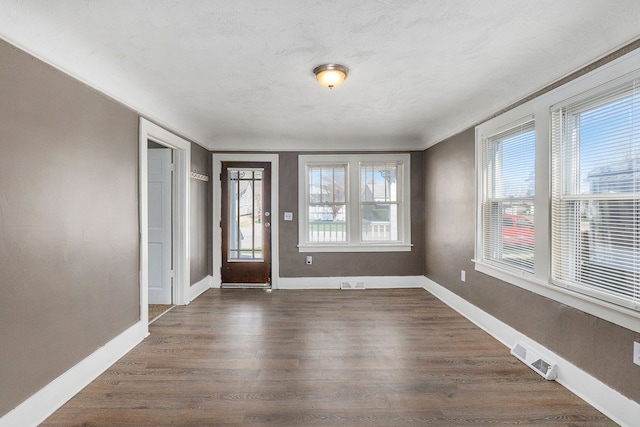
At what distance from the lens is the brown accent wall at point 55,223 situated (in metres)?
1.70

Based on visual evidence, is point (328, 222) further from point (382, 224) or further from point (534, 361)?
point (534, 361)

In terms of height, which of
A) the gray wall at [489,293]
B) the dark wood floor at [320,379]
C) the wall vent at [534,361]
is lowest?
the dark wood floor at [320,379]

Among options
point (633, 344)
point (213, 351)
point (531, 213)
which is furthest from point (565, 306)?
point (213, 351)

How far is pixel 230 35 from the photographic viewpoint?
78.1 inches

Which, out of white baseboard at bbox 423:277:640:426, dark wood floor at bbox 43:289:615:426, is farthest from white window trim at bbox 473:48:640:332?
dark wood floor at bbox 43:289:615:426

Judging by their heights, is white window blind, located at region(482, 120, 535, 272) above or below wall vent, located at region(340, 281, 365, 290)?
above

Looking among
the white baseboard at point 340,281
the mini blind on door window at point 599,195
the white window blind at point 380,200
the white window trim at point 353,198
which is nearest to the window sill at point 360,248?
the white window trim at point 353,198

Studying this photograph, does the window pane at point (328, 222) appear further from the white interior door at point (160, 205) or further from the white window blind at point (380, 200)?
the white interior door at point (160, 205)

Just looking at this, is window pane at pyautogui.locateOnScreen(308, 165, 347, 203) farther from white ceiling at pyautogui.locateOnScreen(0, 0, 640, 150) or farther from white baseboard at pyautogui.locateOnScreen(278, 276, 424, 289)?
white ceiling at pyautogui.locateOnScreen(0, 0, 640, 150)

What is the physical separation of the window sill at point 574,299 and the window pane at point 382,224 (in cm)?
202

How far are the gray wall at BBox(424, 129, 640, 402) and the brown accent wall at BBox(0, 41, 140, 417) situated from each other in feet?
11.6

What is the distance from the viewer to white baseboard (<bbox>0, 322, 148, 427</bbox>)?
68.9 inches

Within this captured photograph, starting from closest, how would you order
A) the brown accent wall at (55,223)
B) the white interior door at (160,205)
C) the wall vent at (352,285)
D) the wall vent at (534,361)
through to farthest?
the brown accent wall at (55,223) → the wall vent at (534,361) → the white interior door at (160,205) → the wall vent at (352,285)

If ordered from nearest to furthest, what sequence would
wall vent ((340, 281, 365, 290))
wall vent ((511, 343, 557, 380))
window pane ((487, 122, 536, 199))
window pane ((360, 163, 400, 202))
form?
wall vent ((511, 343, 557, 380))
window pane ((487, 122, 536, 199))
wall vent ((340, 281, 365, 290))
window pane ((360, 163, 400, 202))
